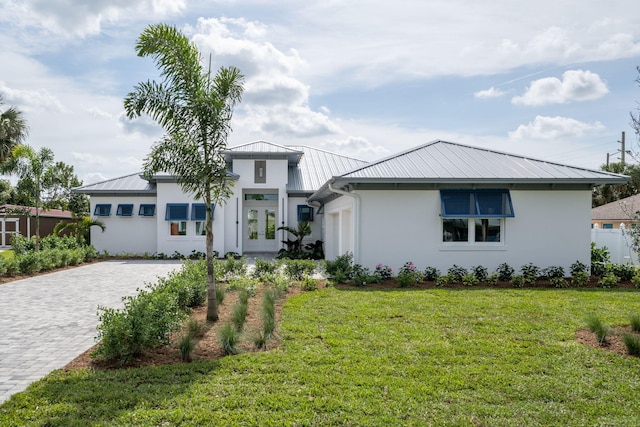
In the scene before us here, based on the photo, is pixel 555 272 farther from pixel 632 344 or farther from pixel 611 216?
pixel 611 216

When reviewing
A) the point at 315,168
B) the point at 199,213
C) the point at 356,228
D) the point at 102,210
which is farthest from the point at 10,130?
the point at 356,228

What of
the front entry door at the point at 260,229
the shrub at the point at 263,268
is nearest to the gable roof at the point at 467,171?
the shrub at the point at 263,268

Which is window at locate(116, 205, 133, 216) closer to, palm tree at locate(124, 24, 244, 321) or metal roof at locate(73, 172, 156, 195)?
metal roof at locate(73, 172, 156, 195)

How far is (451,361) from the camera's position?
552 cm

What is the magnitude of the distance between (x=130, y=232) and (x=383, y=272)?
14601mm

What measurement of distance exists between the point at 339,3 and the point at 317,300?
21.6 ft

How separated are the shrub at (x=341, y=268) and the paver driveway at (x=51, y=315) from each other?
17.4 ft

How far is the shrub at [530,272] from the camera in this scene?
12.1m

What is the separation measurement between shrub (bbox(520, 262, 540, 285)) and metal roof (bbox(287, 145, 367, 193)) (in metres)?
11.7

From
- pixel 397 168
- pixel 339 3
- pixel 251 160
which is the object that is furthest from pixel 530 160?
pixel 251 160

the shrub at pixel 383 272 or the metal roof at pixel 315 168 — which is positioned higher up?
the metal roof at pixel 315 168

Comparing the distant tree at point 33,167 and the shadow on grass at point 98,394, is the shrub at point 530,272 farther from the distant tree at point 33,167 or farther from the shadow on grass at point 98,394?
the distant tree at point 33,167

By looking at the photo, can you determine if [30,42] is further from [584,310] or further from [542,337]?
[584,310]

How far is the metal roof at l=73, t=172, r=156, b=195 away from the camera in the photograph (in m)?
21.5
